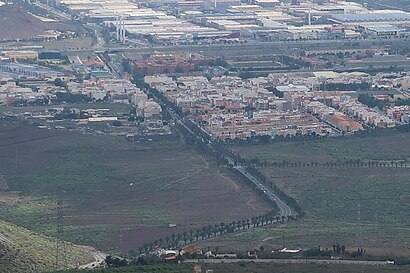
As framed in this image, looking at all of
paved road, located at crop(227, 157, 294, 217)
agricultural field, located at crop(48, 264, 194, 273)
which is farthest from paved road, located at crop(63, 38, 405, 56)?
agricultural field, located at crop(48, 264, 194, 273)

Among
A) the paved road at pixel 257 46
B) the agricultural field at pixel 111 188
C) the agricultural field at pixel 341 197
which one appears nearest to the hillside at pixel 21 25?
the paved road at pixel 257 46

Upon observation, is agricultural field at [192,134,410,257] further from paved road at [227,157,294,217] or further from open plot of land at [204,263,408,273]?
open plot of land at [204,263,408,273]

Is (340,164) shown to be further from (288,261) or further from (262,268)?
(262,268)

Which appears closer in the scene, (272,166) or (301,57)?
(272,166)

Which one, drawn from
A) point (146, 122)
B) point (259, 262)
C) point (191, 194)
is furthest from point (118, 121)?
point (259, 262)

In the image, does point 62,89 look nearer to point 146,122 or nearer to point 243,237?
point 146,122

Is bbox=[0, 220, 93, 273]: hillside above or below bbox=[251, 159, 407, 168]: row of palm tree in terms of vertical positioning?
above

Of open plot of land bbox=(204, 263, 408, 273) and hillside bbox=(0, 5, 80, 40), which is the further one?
hillside bbox=(0, 5, 80, 40)
